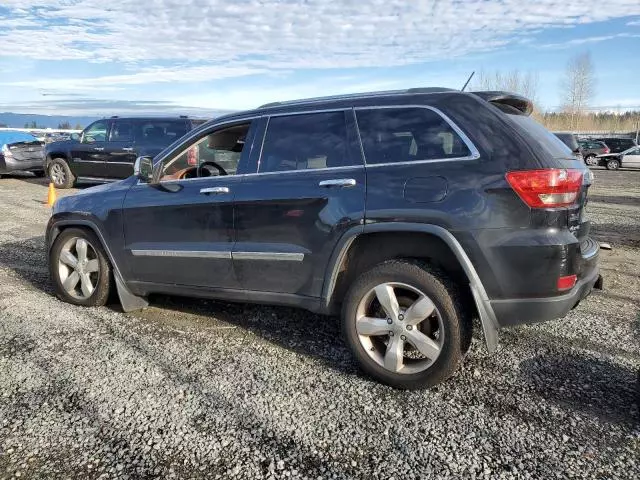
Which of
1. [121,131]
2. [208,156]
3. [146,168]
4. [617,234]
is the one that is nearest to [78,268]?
[146,168]

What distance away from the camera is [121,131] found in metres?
13.3

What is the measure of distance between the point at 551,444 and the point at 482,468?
449 mm

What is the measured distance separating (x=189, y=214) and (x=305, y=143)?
3.57ft

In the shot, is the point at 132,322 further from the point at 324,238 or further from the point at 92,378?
the point at 324,238

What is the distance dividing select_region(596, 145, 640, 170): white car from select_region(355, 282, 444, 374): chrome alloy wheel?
29.6 meters

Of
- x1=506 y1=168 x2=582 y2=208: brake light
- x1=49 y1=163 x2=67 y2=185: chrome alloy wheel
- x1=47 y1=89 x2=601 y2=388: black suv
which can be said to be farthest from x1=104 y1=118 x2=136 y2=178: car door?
x1=506 y1=168 x2=582 y2=208: brake light

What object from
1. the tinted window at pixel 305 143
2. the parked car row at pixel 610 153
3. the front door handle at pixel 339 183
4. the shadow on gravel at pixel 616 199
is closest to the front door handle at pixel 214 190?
the tinted window at pixel 305 143

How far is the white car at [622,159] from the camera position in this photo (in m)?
27.9

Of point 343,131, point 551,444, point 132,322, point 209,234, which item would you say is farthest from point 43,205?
point 551,444

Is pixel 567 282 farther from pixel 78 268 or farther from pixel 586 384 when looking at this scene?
pixel 78 268

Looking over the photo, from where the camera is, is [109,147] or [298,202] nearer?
[298,202]

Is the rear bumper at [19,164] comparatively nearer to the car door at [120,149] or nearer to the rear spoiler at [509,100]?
the car door at [120,149]

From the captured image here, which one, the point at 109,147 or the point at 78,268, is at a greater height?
the point at 109,147

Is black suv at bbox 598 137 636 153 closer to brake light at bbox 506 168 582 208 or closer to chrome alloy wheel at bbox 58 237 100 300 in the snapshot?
brake light at bbox 506 168 582 208
